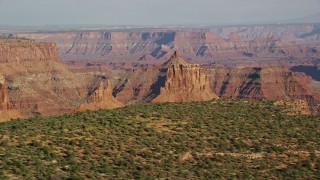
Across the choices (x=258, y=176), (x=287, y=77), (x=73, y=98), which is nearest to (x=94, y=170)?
(x=258, y=176)

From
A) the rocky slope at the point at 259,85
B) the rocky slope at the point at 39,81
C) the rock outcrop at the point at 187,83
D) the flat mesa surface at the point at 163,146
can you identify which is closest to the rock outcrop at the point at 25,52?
the rocky slope at the point at 39,81

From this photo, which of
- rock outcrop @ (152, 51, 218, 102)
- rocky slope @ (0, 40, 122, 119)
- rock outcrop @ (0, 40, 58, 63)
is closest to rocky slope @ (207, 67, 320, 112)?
rock outcrop @ (152, 51, 218, 102)

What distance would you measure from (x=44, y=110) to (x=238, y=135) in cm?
8887

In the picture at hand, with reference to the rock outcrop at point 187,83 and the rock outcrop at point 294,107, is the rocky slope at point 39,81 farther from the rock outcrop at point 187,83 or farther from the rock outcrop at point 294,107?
the rock outcrop at point 294,107

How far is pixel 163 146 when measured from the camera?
98.9 ft

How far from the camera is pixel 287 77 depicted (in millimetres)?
163625

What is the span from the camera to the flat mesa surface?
25.2 m

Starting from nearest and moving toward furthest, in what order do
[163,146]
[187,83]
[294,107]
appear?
[163,146], [294,107], [187,83]

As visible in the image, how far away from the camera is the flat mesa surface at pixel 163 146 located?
82.6 ft

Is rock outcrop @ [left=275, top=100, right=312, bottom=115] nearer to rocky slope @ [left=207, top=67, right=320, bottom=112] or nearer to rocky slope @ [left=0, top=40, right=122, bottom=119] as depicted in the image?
rocky slope @ [left=0, top=40, right=122, bottom=119]

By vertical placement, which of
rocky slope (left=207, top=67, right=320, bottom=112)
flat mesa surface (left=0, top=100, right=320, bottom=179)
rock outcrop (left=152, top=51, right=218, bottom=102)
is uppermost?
flat mesa surface (left=0, top=100, right=320, bottom=179)

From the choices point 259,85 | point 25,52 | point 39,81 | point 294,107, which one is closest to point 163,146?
point 294,107

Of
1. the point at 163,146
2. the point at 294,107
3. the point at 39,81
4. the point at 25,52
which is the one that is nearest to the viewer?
the point at 163,146

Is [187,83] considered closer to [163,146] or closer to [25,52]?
[25,52]
